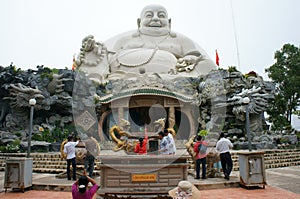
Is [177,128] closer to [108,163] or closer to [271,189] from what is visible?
[271,189]

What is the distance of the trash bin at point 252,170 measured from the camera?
4848 mm

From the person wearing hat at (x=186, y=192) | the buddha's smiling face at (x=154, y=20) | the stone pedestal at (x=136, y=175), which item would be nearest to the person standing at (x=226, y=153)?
the stone pedestal at (x=136, y=175)

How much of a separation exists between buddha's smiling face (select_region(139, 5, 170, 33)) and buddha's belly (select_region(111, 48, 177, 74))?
2526 mm

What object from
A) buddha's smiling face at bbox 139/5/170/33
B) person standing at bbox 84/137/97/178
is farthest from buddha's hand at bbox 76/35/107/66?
person standing at bbox 84/137/97/178

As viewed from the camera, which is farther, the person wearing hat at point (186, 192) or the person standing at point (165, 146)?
the person standing at point (165, 146)

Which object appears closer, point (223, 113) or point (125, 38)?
point (223, 113)

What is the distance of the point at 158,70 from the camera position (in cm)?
1672

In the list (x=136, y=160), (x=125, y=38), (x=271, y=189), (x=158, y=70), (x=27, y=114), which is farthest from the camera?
(x=125, y=38)

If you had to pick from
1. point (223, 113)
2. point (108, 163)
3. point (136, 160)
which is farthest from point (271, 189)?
point (223, 113)

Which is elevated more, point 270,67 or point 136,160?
point 270,67

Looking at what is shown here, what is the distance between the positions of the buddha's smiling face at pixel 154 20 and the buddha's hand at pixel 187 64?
3.29 meters

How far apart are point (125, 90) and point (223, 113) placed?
5.29 metres

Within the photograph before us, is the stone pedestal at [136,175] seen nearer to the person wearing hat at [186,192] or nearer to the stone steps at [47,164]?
the person wearing hat at [186,192]

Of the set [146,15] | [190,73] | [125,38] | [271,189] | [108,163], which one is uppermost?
[146,15]
